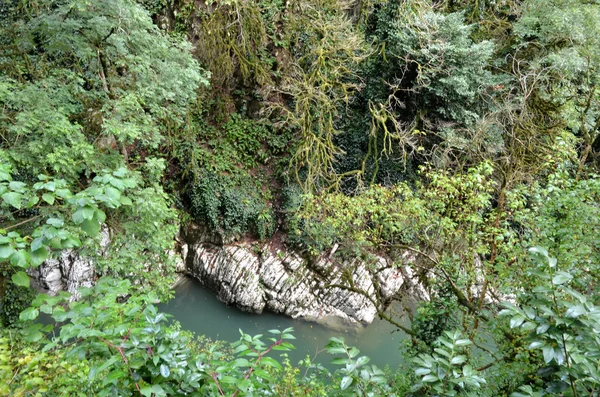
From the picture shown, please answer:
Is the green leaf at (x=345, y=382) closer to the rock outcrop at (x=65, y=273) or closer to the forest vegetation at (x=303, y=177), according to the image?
the forest vegetation at (x=303, y=177)

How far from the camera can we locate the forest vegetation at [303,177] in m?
1.50

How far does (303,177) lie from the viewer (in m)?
9.72

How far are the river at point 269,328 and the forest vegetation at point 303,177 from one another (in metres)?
0.67

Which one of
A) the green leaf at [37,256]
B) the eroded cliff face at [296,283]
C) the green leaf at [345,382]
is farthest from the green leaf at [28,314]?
the eroded cliff face at [296,283]

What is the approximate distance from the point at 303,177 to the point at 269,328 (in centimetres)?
409

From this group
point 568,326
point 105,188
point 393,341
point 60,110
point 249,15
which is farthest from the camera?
point 249,15

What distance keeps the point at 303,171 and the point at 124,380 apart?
8.48m

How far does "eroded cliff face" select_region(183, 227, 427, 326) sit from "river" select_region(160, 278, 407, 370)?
0.20 metres

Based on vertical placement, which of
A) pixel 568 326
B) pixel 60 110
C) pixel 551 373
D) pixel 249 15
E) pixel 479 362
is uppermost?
pixel 249 15

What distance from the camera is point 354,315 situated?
27.3 feet

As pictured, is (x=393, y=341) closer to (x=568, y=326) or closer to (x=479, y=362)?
(x=479, y=362)

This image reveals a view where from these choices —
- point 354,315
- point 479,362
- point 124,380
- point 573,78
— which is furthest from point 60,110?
point 573,78

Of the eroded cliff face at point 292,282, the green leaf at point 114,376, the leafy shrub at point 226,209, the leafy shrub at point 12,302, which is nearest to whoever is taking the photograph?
the green leaf at point 114,376

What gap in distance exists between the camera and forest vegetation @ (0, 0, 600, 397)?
150 centimetres
